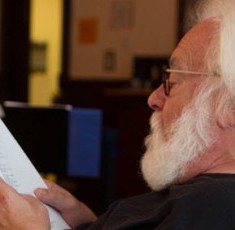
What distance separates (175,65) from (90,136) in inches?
38.4

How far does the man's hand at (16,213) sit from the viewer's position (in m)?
1.42

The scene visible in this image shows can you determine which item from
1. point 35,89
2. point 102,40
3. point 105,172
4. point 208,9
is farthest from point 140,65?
point 208,9

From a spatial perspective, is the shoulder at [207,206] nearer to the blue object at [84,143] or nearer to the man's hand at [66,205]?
the man's hand at [66,205]

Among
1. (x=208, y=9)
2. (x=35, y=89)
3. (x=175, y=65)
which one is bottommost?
(x=35, y=89)

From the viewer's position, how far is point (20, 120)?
2.56m

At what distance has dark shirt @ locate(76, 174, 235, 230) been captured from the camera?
132 centimetres

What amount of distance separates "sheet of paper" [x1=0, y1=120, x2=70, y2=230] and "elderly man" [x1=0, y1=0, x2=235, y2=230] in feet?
0.18

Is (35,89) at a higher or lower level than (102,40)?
lower

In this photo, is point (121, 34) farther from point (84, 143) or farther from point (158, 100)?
point (158, 100)

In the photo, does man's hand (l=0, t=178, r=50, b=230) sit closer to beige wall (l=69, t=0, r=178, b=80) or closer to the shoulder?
the shoulder

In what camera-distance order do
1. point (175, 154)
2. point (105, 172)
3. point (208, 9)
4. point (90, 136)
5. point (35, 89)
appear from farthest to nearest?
point (35, 89), point (105, 172), point (90, 136), point (208, 9), point (175, 154)

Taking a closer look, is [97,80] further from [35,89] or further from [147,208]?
[147,208]

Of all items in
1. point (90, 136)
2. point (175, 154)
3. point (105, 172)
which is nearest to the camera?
point (175, 154)

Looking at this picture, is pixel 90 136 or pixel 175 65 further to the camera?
pixel 90 136
